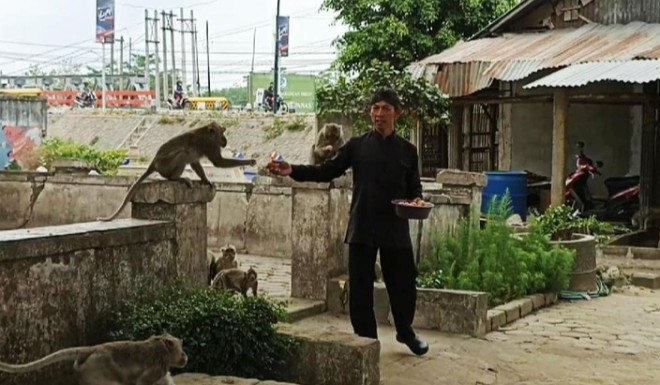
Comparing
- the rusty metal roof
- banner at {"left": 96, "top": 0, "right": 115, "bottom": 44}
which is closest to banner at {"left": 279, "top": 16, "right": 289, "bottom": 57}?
banner at {"left": 96, "top": 0, "right": 115, "bottom": 44}

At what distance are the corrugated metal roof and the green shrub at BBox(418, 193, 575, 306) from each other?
17.3 ft

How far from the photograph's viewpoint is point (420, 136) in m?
20.7

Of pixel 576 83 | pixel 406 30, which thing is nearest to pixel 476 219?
pixel 576 83

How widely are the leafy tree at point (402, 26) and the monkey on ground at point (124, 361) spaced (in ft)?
58.3

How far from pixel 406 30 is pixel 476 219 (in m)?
12.7

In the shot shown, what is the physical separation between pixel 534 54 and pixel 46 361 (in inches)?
587

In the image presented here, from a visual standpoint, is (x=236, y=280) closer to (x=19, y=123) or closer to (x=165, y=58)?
(x=19, y=123)

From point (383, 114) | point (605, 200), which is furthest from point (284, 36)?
point (383, 114)

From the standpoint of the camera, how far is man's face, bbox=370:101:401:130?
6.69m

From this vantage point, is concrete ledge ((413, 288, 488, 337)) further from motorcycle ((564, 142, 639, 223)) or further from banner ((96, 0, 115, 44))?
banner ((96, 0, 115, 44))

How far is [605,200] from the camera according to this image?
19281 mm

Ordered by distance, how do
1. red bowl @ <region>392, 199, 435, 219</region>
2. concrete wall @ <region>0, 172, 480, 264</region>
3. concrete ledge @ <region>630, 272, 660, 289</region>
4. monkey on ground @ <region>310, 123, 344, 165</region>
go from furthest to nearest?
concrete ledge @ <region>630, 272, 660, 289</region> → monkey on ground @ <region>310, 123, 344, 165</region> → concrete wall @ <region>0, 172, 480, 264</region> → red bowl @ <region>392, 199, 435, 219</region>

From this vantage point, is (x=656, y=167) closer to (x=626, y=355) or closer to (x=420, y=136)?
(x=420, y=136)

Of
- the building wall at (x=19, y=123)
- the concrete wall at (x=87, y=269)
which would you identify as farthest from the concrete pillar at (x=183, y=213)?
the building wall at (x=19, y=123)
